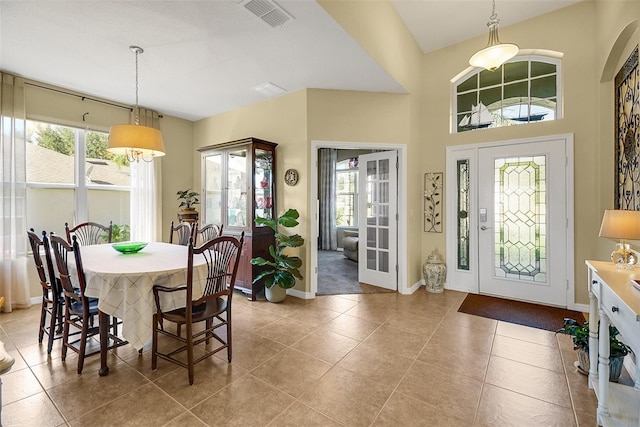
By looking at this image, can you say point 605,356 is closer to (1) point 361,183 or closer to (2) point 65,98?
(1) point 361,183

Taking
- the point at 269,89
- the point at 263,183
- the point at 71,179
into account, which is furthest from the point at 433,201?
the point at 71,179

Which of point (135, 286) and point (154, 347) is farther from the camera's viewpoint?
point (154, 347)

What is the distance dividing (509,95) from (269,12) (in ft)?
10.7

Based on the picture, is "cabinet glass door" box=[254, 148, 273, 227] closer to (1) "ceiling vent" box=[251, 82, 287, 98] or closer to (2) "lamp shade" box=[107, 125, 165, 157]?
(1) "ceiling vent" box=[251, 82, 287, 98]

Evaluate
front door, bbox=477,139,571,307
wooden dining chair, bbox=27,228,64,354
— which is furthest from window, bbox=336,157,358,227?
wooden dining chair, bbox=27,228,64,354

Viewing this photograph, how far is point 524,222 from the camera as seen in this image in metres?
3.80

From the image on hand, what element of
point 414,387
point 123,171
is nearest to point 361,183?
point 414,387

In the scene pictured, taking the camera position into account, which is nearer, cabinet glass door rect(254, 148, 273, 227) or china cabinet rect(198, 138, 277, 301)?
china cabinet rect(198, 138, 277, 301)

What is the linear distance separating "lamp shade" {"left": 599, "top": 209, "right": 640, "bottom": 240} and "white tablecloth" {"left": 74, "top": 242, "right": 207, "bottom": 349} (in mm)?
2696

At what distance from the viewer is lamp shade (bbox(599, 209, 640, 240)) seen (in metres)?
1.72

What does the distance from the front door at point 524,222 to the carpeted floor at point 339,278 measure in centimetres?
157

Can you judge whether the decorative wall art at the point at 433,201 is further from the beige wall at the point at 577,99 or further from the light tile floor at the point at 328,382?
the light tile floor at the point at 328,382

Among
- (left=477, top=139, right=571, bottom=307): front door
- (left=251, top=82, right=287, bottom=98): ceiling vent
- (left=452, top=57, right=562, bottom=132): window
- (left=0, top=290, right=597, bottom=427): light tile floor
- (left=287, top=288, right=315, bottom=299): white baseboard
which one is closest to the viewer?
(left=0, top=290, right=597, bottom=427): light tile floor

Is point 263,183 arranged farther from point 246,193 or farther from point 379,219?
point 379,219
